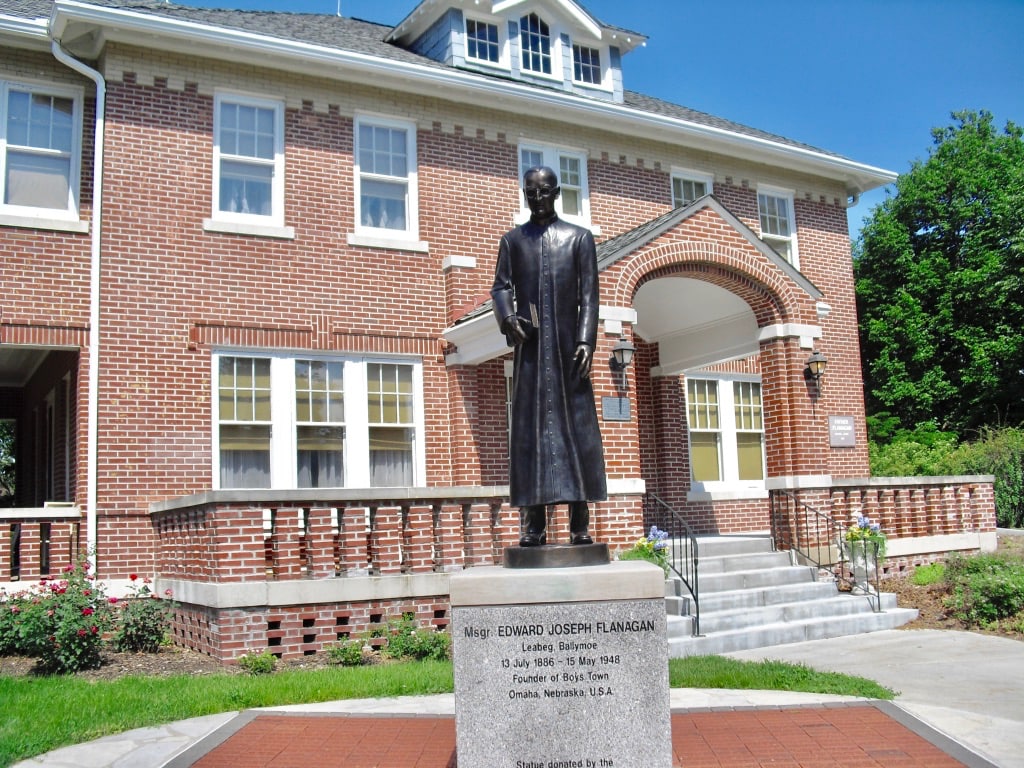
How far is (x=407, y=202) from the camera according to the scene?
14.3m

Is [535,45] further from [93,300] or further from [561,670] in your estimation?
[561,670]

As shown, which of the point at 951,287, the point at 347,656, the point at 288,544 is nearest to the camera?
the point at 347,656

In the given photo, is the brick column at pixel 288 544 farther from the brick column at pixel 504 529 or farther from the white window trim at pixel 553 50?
the white window trim at pixel 553 50

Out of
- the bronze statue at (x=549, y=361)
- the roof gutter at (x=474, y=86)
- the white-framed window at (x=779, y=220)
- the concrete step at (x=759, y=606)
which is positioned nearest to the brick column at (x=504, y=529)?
the concrete step at (x=759, y=606)

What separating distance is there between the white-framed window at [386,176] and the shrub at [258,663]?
6.58 m

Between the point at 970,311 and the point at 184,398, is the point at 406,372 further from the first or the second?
the point at 970,311

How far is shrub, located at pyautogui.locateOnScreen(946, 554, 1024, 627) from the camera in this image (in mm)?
11281

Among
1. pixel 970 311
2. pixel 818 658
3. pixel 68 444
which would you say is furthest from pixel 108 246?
pixel 970 311

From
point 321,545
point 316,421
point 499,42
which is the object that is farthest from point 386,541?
point 499,42

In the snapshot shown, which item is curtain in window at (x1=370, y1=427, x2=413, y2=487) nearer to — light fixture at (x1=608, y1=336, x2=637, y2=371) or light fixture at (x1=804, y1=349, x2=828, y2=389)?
light fixture at (x1=608, y1=336, x2=637, y2=371)

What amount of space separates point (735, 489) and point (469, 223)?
6.42 metres

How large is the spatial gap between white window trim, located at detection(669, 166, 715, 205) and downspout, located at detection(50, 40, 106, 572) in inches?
348

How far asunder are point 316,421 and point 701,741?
772 cm

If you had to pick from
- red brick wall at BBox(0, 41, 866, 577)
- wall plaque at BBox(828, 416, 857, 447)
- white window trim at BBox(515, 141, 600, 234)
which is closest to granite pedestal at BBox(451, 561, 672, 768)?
red brick wall at BBox(0, 41, 866, 577)
